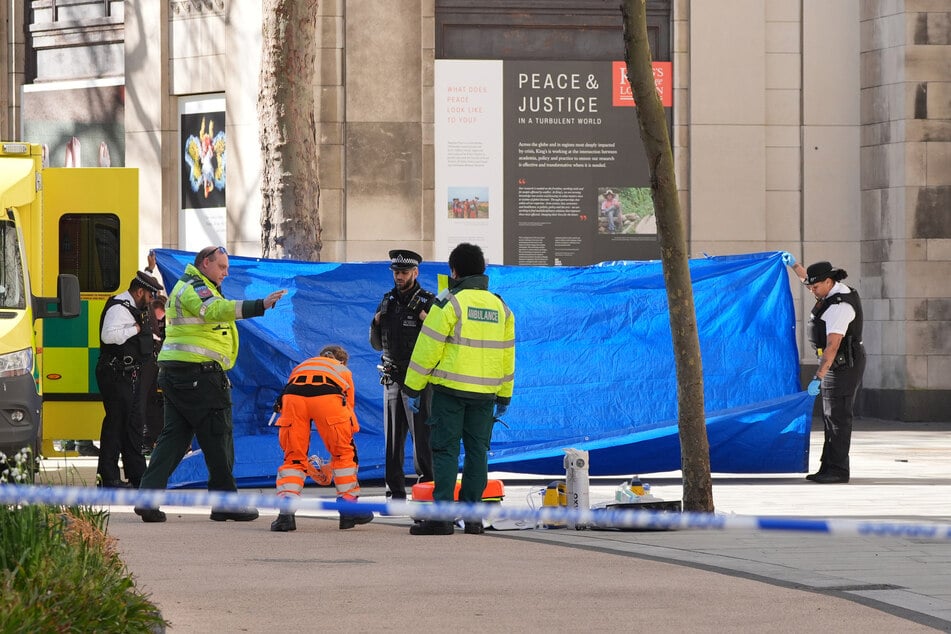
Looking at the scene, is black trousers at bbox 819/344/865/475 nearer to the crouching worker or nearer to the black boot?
the crouching worker

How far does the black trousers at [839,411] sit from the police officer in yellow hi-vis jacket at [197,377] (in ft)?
17.0

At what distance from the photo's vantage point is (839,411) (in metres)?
13.5

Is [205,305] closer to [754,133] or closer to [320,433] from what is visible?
[320,433]

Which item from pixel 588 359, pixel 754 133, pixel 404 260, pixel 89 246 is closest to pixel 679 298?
pixel 404 260

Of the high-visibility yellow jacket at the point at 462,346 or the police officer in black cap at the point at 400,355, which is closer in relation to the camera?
the high-visibility yellow jacket at the point at 462,346

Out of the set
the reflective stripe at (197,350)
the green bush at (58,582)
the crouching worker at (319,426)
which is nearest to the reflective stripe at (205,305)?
the reflective stripe at (197,350)

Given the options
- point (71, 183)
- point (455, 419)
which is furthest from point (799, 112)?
point (455, 419)

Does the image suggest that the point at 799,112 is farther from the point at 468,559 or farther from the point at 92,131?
the point at 468,559

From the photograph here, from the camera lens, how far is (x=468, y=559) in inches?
346

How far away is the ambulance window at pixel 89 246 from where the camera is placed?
1322cm

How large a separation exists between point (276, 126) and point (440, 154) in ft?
14.9

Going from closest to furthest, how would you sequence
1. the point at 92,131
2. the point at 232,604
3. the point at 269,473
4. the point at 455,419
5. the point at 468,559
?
the point at 232,604 < the point at 468,559 < the point at 455,419 < the point at 269,473 < the point at 92,131

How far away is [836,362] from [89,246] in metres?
6.06

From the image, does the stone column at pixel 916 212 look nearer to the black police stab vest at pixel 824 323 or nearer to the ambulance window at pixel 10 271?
the black police stab vest at pixel 824 323
